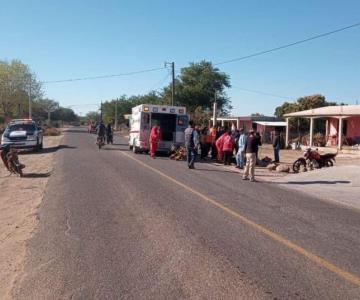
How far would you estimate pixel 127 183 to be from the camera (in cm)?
1498

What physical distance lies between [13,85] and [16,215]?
67301 mm

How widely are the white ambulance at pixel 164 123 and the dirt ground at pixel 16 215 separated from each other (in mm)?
8574

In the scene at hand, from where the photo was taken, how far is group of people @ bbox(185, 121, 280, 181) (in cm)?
1712

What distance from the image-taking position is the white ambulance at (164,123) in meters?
27.5

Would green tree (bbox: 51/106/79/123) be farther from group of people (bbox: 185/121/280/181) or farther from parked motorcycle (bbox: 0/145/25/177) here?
parked motorcycle (bbox: 0/145/25/177)

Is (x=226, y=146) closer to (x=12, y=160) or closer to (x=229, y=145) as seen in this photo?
(x=229, y=145)

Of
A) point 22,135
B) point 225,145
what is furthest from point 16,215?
point 22,135

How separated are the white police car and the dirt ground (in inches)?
428

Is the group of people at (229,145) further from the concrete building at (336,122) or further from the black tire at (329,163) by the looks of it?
the concrete building at (336,122)

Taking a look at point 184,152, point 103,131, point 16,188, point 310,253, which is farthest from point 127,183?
point 103,131

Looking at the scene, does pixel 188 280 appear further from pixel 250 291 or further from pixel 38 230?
pixel 38 230

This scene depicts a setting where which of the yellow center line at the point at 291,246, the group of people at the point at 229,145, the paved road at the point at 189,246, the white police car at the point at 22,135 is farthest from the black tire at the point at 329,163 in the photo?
the white police car at the point at 22,135

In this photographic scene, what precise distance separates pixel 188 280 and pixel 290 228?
11.7 ft

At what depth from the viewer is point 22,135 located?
30.7m
